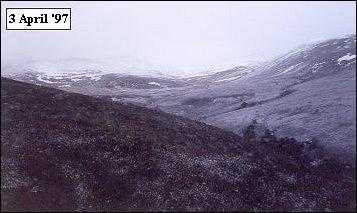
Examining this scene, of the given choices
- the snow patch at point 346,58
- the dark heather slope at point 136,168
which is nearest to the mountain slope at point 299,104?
the snow patch at point 346,58

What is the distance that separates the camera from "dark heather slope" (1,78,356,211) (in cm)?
3431

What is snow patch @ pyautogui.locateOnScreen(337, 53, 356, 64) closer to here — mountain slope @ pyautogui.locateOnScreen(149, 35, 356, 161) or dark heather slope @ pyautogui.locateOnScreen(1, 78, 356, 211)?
mountain slope @ pyautogui.locateOnScreen(149, 35, 356, 161)

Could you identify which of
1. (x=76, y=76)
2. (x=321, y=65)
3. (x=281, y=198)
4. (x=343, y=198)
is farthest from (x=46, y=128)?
(x=76, y=76)

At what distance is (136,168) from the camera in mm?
39406

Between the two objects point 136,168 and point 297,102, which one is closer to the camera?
point 136,168

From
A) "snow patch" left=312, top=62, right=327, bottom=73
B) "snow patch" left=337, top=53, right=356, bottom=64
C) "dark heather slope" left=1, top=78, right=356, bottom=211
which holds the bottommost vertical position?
"snow patch" left=312, top=62, right=327, bottom=73

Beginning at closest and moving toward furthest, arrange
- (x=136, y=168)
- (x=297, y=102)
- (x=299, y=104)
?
(x=136, y=168)
(x=299, y=104)
(x=297, y=102)

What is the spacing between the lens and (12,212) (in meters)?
30.3

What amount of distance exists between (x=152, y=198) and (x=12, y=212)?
34.7ft

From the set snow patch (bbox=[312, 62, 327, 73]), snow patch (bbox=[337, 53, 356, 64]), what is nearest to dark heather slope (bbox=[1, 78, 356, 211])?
snow patch (bbox=[337, 53, 356, 64])

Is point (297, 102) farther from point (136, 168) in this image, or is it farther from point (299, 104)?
point (136, 168)

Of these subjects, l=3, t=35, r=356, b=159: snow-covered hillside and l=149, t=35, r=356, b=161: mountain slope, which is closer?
l=149, t=35, r=356, b=161: mountain slope

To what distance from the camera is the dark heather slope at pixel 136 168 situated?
34312mm

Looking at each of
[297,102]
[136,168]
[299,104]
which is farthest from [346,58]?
[136,168]
